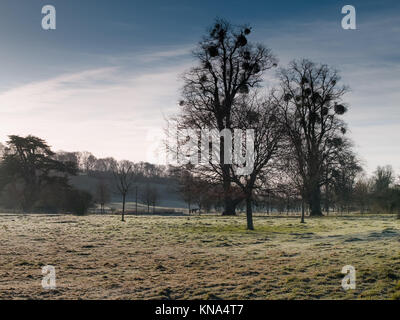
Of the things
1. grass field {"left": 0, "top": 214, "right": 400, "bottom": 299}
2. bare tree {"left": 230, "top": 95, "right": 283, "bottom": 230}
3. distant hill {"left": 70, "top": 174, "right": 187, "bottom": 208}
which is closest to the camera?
grass field {"left": 0, "top": 214, "right": 400, "bottom": 299}

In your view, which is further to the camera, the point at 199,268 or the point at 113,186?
the point at 113,186

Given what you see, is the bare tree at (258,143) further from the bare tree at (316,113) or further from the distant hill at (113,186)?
the distant hill at (113,186)

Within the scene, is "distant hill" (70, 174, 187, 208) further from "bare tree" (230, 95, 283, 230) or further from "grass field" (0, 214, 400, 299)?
"grass field" (0, 214, 400, 299)

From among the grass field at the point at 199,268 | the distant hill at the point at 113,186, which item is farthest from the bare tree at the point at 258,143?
the distant hill at the point at 113,186

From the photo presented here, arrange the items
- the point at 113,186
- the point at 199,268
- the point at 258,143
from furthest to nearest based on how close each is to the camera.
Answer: the point at 113,186 < the point at 258,143 < the point at 199,268

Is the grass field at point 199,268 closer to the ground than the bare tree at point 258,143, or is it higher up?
closer to the ground

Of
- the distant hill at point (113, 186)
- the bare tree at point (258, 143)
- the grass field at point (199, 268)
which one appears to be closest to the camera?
the grass field at point (199, 268)

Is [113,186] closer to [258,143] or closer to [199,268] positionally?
[258,143]

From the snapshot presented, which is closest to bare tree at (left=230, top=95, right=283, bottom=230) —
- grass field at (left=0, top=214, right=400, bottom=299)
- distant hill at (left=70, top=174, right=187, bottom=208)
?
grass field at (left=0, top=214, right=400, bottom=299)

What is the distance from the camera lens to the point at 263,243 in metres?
15.4

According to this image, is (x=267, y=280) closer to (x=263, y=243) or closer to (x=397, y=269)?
(x=397, y=269)

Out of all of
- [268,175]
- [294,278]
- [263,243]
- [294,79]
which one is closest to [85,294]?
[294,278]

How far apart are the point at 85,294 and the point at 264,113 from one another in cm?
1596

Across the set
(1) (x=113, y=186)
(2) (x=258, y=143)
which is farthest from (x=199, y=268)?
(1) (x=113, y=186)
